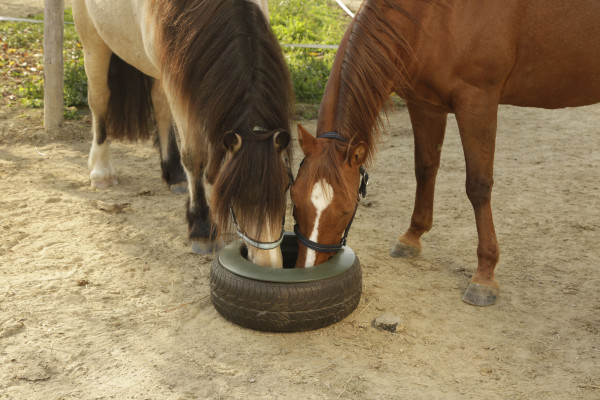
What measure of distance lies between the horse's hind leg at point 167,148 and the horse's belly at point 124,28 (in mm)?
561

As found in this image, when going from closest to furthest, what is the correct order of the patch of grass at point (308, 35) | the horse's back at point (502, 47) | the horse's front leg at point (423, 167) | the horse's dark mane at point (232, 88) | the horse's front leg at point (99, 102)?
the horse's dark mane at point (232, 88) < the horse's back at point (502, 47) < the horse's front leg at point (423, 167) < the horse's front leg at point (99, 102) < the patch of grass at point (308, 35)

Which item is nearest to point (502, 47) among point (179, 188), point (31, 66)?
point (179, 188)

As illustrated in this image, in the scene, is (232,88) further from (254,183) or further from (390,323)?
(390,323)

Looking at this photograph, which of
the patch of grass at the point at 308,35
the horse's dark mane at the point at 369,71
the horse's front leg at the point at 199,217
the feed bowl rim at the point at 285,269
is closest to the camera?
the feed bowl rim at the point at 285,269

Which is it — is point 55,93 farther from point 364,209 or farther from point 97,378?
point 97,378

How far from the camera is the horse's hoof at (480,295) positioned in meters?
3.22

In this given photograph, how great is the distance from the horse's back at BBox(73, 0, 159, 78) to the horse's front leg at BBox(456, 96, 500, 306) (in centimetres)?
178

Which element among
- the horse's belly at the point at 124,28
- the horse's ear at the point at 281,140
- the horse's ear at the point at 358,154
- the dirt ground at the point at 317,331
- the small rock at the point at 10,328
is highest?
the horse's belly at the point at 124,28

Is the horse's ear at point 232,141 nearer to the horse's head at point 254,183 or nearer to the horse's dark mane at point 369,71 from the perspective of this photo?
the horse's head at point 254,183

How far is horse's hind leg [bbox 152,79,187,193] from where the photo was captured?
15.3ft

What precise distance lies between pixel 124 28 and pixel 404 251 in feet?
7.47

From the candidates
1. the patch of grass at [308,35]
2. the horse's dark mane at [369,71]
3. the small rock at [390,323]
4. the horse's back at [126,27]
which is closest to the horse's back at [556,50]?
the horse's dark mane at [369,71]

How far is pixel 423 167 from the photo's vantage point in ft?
12.0

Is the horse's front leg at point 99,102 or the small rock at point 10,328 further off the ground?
the horse's front leg at point 99,102
